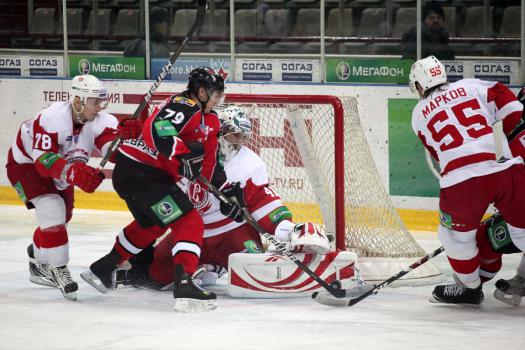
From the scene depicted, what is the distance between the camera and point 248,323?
15.5 ft

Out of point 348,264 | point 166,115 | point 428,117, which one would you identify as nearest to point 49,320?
point 166,115

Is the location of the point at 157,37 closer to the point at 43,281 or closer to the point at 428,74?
the point at 43,281

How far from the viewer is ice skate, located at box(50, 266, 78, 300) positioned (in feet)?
17.0

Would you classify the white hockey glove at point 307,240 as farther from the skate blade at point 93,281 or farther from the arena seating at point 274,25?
the arena seating at point 274,25

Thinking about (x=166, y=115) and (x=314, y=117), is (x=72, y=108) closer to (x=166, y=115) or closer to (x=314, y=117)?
(x=166, y=115)

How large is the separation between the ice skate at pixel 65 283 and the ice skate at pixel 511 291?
175 centimetres

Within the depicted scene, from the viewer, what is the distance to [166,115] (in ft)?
16.0

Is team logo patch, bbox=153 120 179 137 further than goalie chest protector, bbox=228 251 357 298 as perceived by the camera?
No

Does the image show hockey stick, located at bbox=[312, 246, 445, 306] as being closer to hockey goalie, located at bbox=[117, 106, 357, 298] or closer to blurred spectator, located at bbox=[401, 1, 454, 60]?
hockey goalie, located at bbox=[117, 106, 357, 298]

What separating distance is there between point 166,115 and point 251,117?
148 cm

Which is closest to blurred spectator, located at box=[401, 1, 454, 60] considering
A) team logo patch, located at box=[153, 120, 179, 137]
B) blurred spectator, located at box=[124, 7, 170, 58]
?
blurred spectator, located at box=[124, 7, 170, 58]

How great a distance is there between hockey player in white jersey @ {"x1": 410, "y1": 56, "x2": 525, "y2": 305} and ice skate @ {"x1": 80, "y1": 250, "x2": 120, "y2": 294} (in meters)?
1.40

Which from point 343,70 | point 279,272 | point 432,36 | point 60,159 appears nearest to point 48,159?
point 60,159

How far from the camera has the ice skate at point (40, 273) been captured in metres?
5.45
